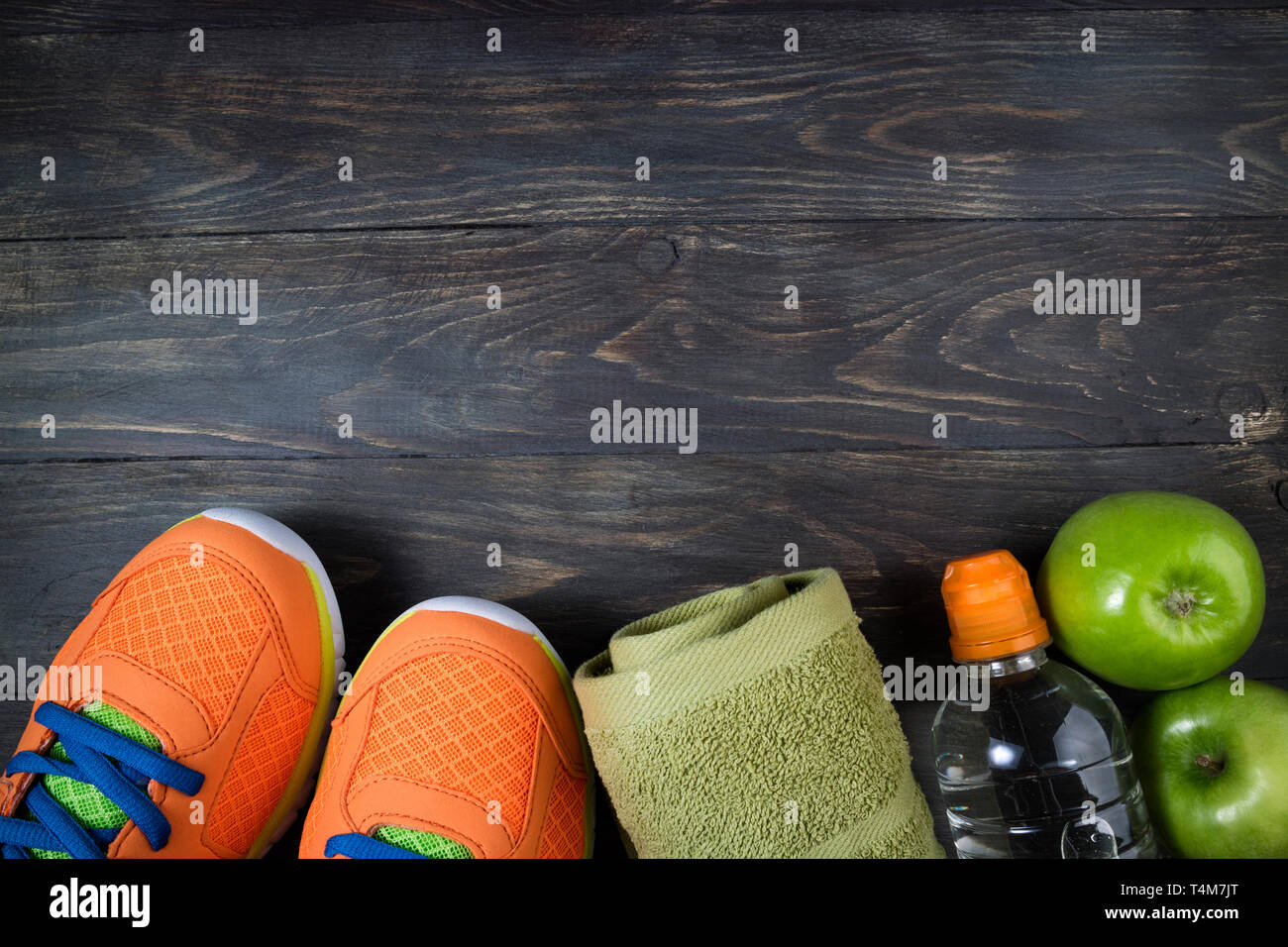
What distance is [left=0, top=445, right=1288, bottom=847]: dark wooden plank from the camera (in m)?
0.90

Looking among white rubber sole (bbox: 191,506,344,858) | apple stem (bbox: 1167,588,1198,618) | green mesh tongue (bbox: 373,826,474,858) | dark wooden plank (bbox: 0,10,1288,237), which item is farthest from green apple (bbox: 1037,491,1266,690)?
white rubber sole (bbox: 191,506,344,858)

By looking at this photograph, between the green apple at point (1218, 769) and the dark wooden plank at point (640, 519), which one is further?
the dark wooden plank at point (640, 519)

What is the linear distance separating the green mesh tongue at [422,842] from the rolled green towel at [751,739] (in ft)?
0.51

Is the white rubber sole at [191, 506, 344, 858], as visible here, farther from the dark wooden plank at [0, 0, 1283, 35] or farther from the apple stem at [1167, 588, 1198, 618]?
the apple stem at [1167, 588, 1198, 618]

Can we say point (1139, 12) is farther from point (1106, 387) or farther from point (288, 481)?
point (288, 481)

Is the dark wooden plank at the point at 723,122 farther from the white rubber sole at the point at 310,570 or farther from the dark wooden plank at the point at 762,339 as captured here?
the white rubber sole at the point at 310,570

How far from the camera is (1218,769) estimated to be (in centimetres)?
80

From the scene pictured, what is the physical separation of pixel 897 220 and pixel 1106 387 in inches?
10.7

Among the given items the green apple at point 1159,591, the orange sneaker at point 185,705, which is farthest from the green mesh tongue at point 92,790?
the green apple at point 1159,591

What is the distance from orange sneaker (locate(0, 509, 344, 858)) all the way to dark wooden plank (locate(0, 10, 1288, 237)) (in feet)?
1.13

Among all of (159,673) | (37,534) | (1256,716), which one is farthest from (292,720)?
(1256,716)

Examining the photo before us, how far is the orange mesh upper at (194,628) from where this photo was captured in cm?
82

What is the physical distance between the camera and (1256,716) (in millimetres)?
792

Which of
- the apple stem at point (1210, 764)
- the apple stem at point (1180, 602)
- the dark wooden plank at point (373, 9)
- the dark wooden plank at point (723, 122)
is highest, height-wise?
the dark wooden plank at point (373, 9)
